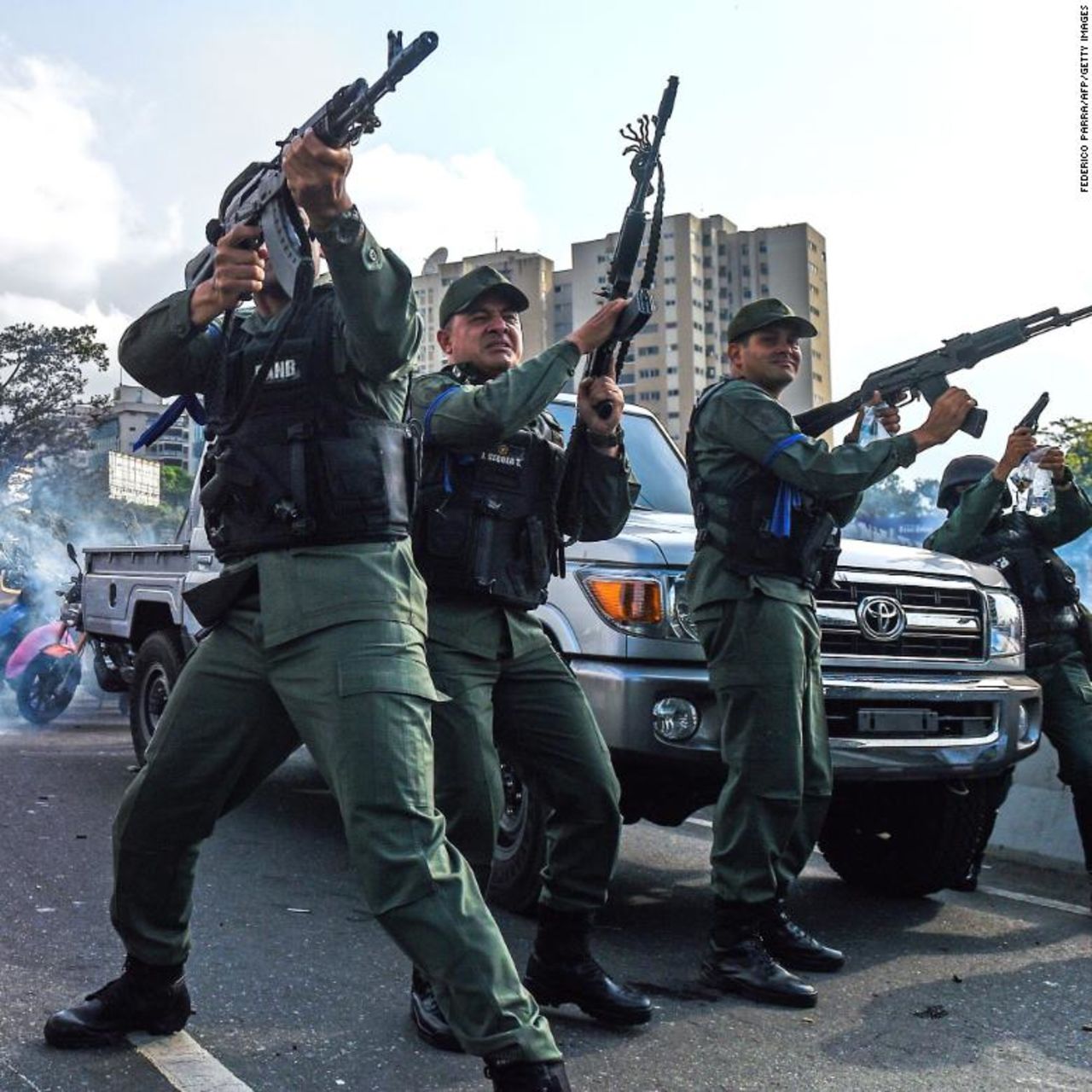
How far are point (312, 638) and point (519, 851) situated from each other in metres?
2.11

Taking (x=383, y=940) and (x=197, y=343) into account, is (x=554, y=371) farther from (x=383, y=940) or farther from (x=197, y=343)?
(x=383, y=940)

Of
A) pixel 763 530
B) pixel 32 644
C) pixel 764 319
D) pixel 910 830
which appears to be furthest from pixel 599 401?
pixel 32 644

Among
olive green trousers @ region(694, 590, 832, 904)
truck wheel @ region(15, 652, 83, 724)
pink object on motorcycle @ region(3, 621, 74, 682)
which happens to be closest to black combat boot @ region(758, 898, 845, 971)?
olive green trousers @ region(694, 590, 832, 904)

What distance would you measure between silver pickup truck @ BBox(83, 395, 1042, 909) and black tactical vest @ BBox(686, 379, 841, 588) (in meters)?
0.37

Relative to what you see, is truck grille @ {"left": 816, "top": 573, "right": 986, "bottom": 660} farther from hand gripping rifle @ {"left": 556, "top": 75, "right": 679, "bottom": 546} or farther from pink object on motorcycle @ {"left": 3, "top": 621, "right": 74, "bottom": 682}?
pink object on motorcycle @ {"left": 3, "top": 621, "right": 74, "bottom": 682}

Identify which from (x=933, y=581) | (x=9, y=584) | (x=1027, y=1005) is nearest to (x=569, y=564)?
(x=933, y=581)

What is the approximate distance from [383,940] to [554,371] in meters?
2.14

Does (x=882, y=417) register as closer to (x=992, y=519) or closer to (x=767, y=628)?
(x=992, y=519)

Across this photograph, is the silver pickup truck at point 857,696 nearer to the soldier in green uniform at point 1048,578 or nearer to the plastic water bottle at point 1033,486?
the soldier in green uniform at point 1048,578

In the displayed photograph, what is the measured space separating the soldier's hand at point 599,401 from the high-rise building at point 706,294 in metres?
111

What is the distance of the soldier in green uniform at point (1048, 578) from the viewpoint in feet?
18.6

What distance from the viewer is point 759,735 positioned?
4254mm

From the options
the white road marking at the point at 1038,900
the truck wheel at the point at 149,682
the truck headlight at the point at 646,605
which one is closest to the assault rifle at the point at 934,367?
the truck headlight at the point at 646,605

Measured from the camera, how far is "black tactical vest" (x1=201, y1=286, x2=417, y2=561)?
3.00 meters
